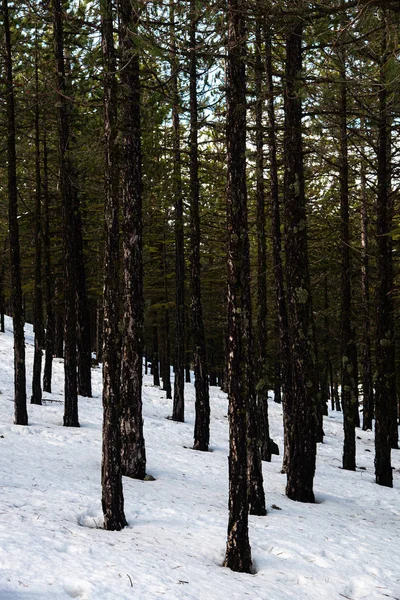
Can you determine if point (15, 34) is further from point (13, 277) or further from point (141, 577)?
point (141, 577)

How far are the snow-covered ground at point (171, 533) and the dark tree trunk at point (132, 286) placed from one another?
916 millimetres

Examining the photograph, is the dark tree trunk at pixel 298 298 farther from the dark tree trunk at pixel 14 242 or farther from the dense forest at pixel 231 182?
the dark tree trunk at pixel 14 242

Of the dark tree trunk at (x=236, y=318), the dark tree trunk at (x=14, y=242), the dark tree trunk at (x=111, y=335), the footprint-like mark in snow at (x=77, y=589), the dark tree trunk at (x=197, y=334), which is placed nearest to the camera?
the footprint-like mark in snow at (x=77, y=589)

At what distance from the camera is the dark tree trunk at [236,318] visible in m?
6.68

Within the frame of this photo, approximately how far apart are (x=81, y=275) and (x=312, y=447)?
11.4m

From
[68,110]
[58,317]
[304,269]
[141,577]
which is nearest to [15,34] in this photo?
[68,110]

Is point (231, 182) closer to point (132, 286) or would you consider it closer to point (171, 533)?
point (132, 286)

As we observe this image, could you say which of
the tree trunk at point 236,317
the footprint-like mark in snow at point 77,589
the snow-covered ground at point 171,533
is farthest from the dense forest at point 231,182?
the footprint-like mark in snow at point 77,589

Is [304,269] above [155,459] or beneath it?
above

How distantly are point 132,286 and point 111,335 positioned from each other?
2854 millimetres

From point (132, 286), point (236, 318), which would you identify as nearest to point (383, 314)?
→ point (132, 286)

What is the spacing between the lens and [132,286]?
1009 centimetres

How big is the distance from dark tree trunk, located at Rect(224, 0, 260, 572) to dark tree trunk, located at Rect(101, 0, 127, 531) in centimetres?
171

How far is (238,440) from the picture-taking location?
668 centimetres
